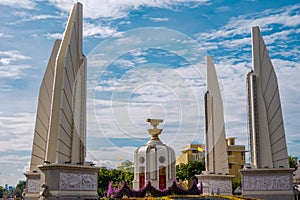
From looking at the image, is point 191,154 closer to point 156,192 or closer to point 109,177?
point 109,177

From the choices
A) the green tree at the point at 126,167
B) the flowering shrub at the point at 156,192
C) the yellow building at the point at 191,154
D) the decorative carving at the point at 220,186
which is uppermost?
the yellow building at the point at 191,154

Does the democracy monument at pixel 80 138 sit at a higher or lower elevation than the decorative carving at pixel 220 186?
higher

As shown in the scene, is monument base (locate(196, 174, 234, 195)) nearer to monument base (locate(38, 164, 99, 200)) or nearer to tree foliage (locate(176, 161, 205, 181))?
monument base (locate(38, 164, 99, 200))

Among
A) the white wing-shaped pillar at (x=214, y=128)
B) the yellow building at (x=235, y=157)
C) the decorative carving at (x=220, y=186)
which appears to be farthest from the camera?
the yellow building at (x=235, y=157)

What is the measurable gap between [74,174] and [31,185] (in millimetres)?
5281

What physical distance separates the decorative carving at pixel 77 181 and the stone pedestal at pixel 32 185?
14.0 feet

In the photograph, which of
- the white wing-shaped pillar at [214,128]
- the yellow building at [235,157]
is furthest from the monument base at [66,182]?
the yellow building at [235,157]

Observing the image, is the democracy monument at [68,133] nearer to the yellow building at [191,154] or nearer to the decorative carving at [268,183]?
the decorative carving at [268,183]

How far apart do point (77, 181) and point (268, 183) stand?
866cm

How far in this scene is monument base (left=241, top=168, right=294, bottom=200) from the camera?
18688mm

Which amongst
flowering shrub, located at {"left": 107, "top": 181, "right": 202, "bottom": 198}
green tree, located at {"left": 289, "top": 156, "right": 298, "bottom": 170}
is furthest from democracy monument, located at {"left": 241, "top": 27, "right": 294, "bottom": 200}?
green tree, located at {"left": 289, "top": 156, "right": 298, "bottom": 170}

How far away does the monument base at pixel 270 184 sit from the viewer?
18.7m

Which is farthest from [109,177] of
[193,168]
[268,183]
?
[268,183]

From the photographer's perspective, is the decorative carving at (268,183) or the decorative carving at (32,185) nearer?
the decorative carving at (268,183)
